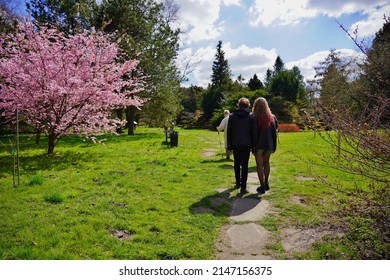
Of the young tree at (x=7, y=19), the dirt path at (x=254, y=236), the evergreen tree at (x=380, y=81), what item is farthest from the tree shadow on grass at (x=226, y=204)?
the young tree at (x=7, y=19)

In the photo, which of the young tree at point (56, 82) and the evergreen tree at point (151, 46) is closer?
the young tree at point (56, 82)

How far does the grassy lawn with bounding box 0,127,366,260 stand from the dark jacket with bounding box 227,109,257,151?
1.18m

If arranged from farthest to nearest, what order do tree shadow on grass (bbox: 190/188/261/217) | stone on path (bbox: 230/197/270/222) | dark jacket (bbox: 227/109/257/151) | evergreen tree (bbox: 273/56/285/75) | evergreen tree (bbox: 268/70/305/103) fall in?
evergreen tree (bbox: 273/56/285/75) → evergreen tree (bbox: 268/70/305/103) → dark jacket (bbox: 227/109/257/151) → tree shadow on grass (bbox: 190/188/261/217) → stone on path (bbox: 230/197/270/222)

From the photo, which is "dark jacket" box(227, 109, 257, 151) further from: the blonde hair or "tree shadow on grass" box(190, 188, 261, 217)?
"tree shadow on grass" box(190, 188, 261, 217)

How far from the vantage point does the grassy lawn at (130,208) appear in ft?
12.6

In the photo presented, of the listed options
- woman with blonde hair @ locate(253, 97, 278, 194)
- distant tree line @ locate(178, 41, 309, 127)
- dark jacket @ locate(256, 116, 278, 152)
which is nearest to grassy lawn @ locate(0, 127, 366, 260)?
woman with blonde hair @ locate(253, 97, 278, 194)

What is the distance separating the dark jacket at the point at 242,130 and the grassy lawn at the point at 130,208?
3.88 ft

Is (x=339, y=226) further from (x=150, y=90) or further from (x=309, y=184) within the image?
(x=150, y=90)

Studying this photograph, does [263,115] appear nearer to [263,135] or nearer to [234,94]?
[263,135]

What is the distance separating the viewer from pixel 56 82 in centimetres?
949

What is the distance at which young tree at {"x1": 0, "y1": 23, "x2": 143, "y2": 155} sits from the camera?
948cm

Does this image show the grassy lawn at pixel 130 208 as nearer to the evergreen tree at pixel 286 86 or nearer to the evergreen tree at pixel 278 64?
the evergreen tree at pixel 286 86

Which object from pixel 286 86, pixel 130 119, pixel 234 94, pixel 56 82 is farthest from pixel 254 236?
pixel 286 86

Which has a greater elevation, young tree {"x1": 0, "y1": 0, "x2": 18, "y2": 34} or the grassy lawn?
young tree {"x1": 0, "y1": 0, "x2": 18, "y2": 34}
